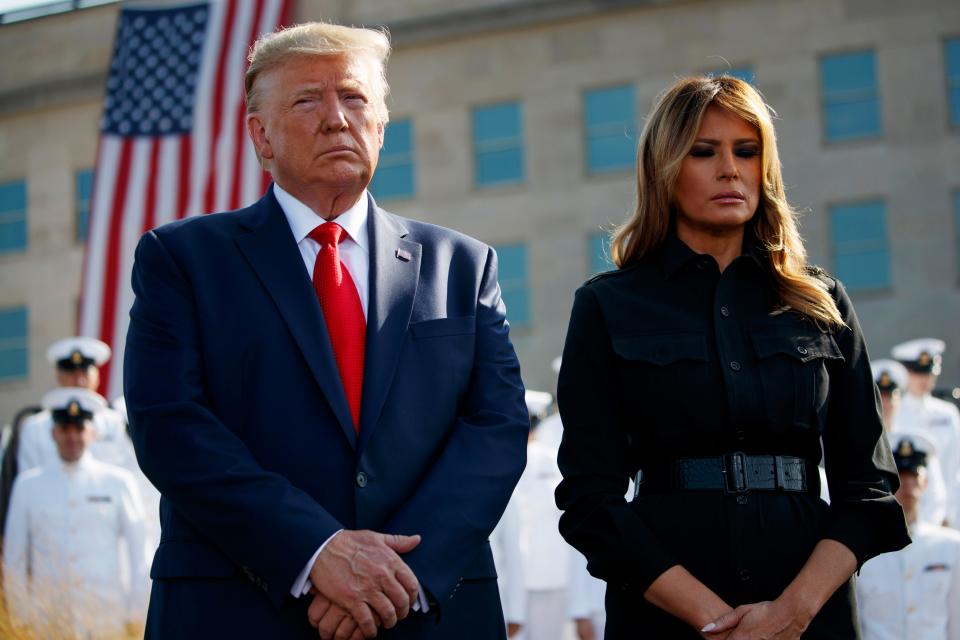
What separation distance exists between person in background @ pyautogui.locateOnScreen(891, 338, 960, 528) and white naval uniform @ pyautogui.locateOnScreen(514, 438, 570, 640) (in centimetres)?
285

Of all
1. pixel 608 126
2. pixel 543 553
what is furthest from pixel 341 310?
pixel 608 126

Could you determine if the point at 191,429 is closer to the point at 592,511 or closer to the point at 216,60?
the point at 592,511

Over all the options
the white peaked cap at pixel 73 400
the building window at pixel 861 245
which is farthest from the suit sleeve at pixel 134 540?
the building window at pixel 861 245

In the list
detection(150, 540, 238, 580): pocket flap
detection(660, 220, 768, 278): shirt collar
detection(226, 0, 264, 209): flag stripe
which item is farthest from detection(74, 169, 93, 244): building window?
detection(150, 540, 238, 580): pocket flap

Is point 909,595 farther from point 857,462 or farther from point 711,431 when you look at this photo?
point 711,431

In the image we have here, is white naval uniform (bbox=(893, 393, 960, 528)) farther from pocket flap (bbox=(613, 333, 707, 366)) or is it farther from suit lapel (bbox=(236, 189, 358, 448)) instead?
suit lapel (bbox=(236, 189, 358, 448))

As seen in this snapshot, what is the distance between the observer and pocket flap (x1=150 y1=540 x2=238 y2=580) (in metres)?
3.18

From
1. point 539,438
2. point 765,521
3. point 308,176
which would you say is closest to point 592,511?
point 765,521

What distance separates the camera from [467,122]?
26.4 metres

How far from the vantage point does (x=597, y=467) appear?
3523mm

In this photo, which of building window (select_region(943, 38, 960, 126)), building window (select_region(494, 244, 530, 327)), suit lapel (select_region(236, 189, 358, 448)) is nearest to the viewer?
suit lapel (select_region(236, 189, 358, 448))

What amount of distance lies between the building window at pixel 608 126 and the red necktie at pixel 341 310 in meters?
22.2

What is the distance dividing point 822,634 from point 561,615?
26.3 feet

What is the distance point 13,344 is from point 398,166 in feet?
30.8
